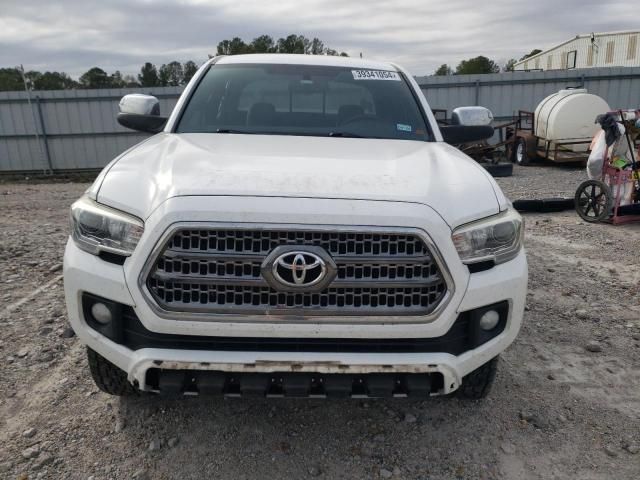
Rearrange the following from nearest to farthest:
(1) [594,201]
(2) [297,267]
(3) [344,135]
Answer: (2) [297,267] → (3) [344,135] → (1) [594,201]

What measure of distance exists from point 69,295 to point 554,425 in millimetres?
2397

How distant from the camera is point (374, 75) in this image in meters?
3.87

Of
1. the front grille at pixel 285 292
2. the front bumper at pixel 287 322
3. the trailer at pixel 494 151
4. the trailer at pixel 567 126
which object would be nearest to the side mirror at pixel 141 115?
the front bumper at pixel 287 322

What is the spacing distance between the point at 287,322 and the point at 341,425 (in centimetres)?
91

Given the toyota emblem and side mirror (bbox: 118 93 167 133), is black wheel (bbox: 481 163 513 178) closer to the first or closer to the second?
side mirror (bbox: 118 93 167 133)

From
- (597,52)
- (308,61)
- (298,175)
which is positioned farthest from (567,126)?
(597,52)

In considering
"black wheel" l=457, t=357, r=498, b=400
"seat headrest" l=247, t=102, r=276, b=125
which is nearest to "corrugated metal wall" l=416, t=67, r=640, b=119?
"seat headrest" l=247, t=102, r=276, b=125

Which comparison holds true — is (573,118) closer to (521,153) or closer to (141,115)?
(521,153)

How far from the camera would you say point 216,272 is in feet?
6.75

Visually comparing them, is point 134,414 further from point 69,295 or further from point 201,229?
point 201,229

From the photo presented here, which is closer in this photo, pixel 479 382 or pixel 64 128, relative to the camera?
pixel 479 382

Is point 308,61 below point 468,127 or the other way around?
the other way around

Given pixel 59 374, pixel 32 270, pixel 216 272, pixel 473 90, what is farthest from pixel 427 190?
pixel 473 90

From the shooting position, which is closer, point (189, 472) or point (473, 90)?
point (189, 472)
